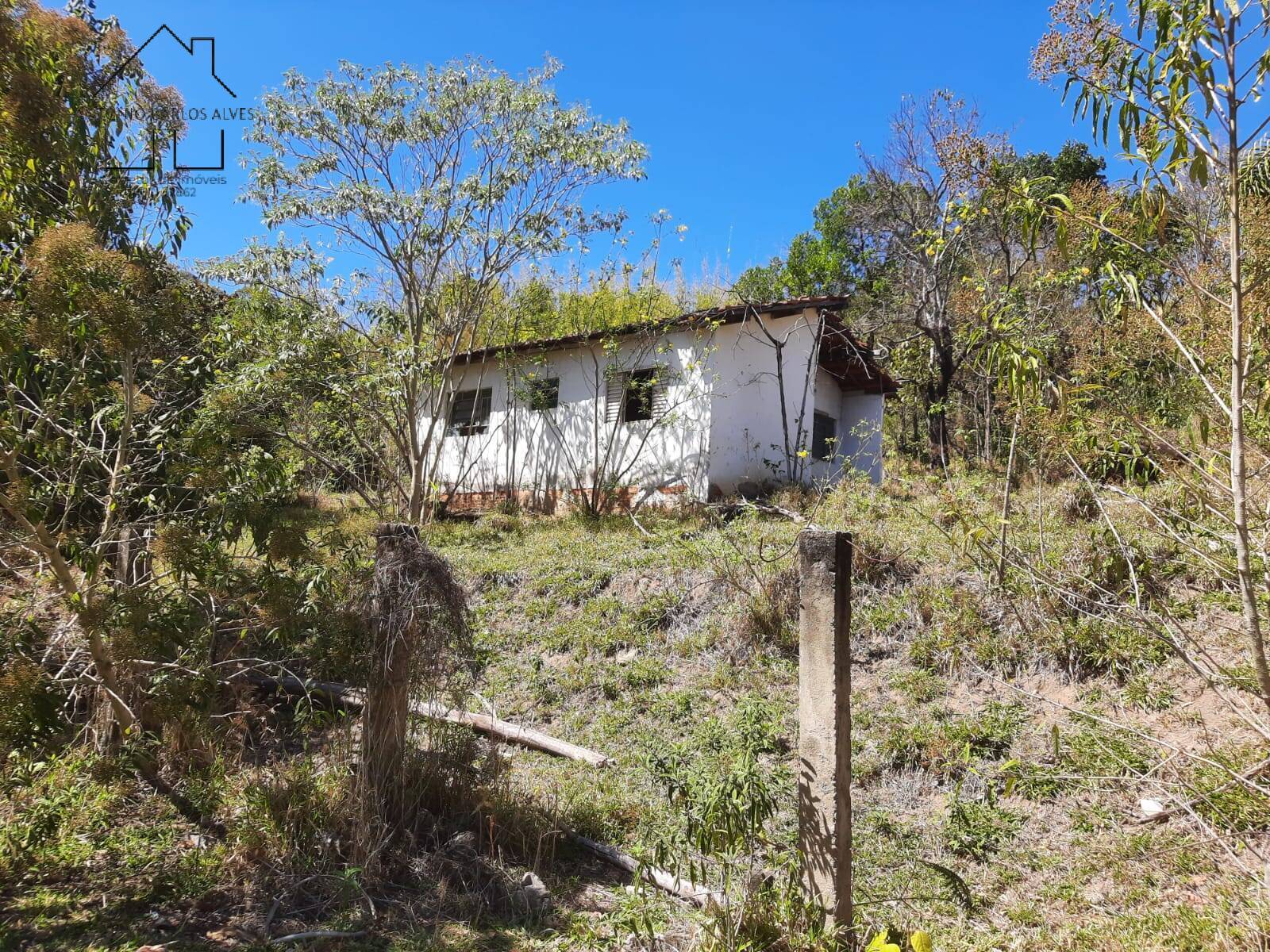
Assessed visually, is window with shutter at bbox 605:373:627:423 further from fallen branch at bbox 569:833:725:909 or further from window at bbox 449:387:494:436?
fallen branch at bbox 569:833:725:909

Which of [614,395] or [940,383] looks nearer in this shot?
[614,395]

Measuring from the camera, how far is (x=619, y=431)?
13961 millimetres

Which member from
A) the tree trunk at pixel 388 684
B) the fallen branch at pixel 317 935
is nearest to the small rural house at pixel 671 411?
the tree trunk at pixel 388 684

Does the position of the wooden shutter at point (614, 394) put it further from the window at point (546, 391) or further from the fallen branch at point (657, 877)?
the fallen branch at point (657, 877)

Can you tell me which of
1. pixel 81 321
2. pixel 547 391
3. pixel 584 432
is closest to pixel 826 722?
pixel 81 321

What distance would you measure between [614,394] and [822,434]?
14.3 feet

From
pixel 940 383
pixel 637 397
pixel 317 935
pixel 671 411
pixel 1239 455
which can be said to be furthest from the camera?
pixel 940 383

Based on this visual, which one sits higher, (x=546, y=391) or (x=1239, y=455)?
(x=546, y=391)

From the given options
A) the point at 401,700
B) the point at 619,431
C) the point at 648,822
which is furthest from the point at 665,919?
the point at 619,431

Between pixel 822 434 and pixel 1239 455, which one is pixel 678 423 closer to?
pixel 822 434

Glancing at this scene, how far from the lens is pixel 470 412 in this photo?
16.8 meters

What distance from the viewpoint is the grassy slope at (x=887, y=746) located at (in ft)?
13.6

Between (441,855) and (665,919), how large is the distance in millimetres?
1466

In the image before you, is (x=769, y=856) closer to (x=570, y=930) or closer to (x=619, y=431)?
(x=570, y=930)
